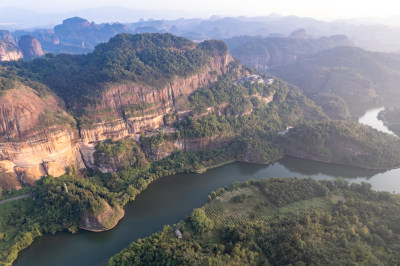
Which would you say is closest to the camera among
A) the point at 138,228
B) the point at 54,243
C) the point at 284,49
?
the point at 54,243

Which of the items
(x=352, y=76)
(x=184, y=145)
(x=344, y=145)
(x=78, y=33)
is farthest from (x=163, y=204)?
(x=78, y=33)

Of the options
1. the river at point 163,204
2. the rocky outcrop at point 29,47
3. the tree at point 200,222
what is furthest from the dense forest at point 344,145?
the rocky outcrop at point 29,47

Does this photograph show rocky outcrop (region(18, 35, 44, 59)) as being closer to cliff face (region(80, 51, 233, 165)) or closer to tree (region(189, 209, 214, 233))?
cliff face (region(80, 51, 233, 165))

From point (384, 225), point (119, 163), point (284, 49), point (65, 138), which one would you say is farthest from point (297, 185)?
point (284, 49)

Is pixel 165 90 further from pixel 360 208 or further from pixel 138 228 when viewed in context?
pixel 360 208

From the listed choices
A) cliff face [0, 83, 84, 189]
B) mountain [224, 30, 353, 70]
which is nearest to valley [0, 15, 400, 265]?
cliff face [0, 83, 84, 189]

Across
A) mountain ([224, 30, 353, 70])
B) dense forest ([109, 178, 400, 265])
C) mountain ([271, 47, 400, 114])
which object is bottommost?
dense forest ([109, 178, 400, 265])
